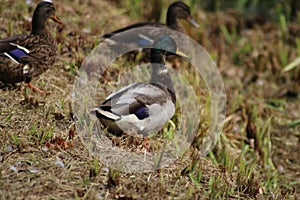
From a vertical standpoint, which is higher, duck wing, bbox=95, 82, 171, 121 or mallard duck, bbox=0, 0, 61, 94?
mallard duck, bbox=0, 0, 61, 94

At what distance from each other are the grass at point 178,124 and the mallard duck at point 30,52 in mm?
195

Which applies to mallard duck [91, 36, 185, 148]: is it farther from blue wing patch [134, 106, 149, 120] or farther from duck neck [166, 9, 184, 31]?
duck neck [166, 9, 184, 31]

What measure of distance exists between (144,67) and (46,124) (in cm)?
171

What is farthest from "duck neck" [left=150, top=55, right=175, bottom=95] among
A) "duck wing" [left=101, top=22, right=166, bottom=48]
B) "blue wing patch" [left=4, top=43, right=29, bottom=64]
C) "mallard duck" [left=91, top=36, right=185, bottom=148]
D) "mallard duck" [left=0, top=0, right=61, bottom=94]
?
"blue wing patch" [left=4, top=43, right=29, bottom=64]

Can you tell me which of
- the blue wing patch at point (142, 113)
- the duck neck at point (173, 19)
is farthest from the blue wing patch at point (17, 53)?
the duck neck at point (173, 19)

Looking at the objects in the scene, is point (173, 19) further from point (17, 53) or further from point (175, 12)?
point (17, 53)

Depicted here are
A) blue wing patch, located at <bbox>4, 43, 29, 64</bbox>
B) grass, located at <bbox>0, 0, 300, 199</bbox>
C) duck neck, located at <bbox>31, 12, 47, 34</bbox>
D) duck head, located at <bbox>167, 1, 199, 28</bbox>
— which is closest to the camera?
grass, located at <bbox>0, 0, 300, 199</bbox>

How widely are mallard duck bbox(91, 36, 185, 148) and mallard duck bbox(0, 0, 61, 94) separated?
26.8 inches

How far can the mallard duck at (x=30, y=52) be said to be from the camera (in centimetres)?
416

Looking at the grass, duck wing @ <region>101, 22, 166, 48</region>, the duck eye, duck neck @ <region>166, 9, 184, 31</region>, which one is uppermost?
duck neck @ <region>166, 9, 184, 31</region>

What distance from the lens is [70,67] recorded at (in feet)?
16.7

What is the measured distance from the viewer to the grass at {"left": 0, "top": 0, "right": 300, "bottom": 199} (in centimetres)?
347

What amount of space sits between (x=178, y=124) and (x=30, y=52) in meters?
1.49

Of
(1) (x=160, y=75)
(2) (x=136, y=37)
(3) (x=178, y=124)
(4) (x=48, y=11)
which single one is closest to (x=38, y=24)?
(4) (x=48, y=11)
